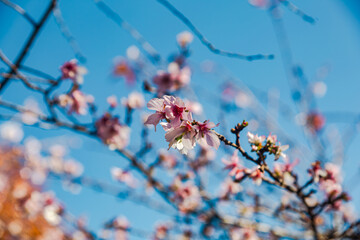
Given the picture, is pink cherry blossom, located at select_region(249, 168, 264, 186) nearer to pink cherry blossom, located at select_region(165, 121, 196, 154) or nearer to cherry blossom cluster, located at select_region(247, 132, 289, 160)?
cherry blossom cluster, located at select_region(247, 132, 289, 160)

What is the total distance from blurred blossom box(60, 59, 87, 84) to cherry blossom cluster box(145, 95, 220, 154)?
4.78 feet

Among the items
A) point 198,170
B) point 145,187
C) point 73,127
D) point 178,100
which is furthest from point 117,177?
point 178,100

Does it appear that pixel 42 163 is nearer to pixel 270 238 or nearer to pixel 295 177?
pixel 270 238

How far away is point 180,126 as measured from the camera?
1.09 metres

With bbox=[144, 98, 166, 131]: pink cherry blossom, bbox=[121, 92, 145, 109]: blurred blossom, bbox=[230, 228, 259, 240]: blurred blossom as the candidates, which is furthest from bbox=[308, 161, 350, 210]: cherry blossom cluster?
bbox=[230, 228, 259, 240]: blurred blossom

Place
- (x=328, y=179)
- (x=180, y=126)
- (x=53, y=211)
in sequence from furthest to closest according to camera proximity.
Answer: (x=53, y=211) < (x=328, y=179) < (x=180, y=126)

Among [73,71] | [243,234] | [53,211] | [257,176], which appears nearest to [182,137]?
[257,176]

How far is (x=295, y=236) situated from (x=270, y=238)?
2.99ft

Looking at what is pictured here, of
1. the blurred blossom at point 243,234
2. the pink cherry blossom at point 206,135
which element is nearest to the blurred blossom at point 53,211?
the blurred blossom at point 243,234

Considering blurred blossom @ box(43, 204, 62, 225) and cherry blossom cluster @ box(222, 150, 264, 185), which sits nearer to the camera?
cherry blossom cluster @ box(222, 150, 264, 185)

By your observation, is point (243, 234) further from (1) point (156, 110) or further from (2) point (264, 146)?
(1) point (156, 110)

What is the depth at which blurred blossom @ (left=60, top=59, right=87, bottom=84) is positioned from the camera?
215cm

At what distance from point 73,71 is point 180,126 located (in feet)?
5.36

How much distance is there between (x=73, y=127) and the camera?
2.34 meters
